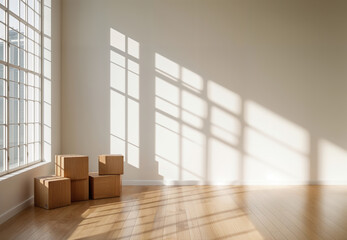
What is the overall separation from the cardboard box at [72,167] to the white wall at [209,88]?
129 cm

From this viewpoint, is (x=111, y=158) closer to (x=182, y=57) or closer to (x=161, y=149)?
(x=161, y=149)

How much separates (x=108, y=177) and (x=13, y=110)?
1.74 meters

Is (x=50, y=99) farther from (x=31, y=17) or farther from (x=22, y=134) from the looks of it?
(x=31, y=17)

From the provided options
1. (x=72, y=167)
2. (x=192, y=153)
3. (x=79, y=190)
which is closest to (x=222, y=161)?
(x=192, y=153)

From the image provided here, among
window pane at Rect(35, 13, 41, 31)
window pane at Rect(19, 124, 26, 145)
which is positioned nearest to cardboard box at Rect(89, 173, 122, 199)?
window pane at Rect(19, 124, 26, 145)

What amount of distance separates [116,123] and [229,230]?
3.47 m

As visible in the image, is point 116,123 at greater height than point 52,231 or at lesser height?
greater

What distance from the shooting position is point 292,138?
281 inches

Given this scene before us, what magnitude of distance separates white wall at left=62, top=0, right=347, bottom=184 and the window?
0.94 metres

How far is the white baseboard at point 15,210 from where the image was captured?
4570 millimetres

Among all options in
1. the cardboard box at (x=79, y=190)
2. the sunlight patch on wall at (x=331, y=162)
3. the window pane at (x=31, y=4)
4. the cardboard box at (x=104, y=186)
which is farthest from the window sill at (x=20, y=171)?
the sunlight patch on wall at (x=331, y=162)

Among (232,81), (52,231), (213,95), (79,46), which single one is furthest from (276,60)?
(52,231)

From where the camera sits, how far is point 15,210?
492 cm

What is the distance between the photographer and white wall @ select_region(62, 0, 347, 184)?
7031 millimetres
